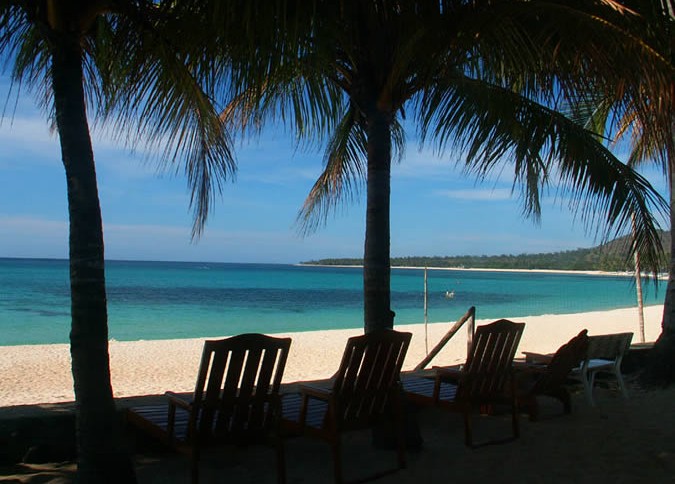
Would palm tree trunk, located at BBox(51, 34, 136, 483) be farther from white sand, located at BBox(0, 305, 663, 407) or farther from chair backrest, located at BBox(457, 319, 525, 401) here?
white sand, located at BBox(0, 305, 663, 407)

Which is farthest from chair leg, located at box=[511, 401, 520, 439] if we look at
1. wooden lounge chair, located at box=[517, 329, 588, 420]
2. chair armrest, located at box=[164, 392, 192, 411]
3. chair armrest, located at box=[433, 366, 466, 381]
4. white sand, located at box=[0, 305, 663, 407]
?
white sand, located at box=[0, 305, 663, 407]

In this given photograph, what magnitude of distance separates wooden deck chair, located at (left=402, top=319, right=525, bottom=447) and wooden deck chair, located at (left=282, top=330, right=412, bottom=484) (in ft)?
1.94

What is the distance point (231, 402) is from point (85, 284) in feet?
3.13

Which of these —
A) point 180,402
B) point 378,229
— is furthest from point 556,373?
point 180,402

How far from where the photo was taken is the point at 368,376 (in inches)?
133

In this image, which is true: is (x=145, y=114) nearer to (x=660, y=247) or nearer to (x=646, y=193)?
(x=646, y=193)

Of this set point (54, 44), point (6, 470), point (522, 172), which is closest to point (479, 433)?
point (522, 172)

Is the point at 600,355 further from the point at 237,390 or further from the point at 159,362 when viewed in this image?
the point at 159,362

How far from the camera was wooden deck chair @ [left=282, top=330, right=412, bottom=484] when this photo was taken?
323 cm

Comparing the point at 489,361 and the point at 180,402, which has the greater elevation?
the point at 489,361

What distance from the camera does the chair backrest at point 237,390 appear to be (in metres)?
3.02

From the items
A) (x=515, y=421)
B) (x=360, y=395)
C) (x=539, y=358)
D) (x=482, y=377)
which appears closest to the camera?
(x=360, y=395)

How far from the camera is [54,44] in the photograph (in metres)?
2.85

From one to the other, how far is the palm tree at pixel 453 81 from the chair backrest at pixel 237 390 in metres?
0.99
